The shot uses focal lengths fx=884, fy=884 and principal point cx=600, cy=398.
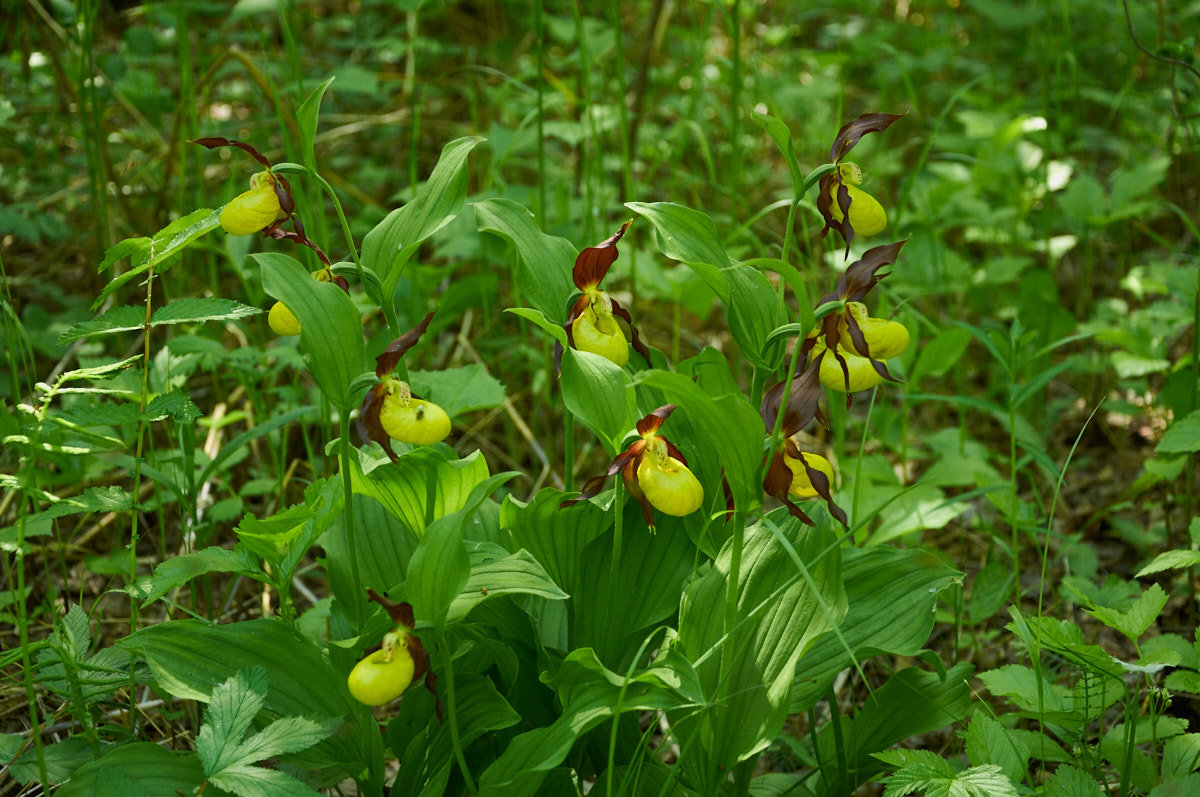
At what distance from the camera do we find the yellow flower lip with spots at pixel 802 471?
122 cm

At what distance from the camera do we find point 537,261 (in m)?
1.41

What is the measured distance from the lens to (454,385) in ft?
6.15

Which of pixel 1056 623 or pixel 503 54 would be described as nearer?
pixel 1056 623

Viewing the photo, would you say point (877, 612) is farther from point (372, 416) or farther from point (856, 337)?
point (372, 416)

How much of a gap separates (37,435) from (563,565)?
0.77 m

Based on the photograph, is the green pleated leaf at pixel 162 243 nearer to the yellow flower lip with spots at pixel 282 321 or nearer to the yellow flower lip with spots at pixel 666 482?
the yellow flower lip with spots at pixel 282 321

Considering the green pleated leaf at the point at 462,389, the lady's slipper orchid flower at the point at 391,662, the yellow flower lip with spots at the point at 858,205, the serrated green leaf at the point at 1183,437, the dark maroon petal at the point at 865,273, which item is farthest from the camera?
→ the green pleated leaf at the point at 462,389

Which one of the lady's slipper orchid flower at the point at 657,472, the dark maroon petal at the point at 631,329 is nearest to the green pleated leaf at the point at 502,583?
the lady's slipper orchid flower at the point at 657,472

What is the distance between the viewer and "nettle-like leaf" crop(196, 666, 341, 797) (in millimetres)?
1066

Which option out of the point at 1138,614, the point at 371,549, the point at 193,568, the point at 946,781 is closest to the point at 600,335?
the point at 371,549

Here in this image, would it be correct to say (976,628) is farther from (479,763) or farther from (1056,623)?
(479,763)

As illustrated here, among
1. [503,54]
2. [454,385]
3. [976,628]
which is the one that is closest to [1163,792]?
[976,628]

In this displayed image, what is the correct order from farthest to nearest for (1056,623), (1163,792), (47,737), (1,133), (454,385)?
1. (1,133)
2. (454,385)
3. (47,737)
4. (1056,623)
5. (1163,792)

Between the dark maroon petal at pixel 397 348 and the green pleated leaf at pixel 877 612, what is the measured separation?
757mm
